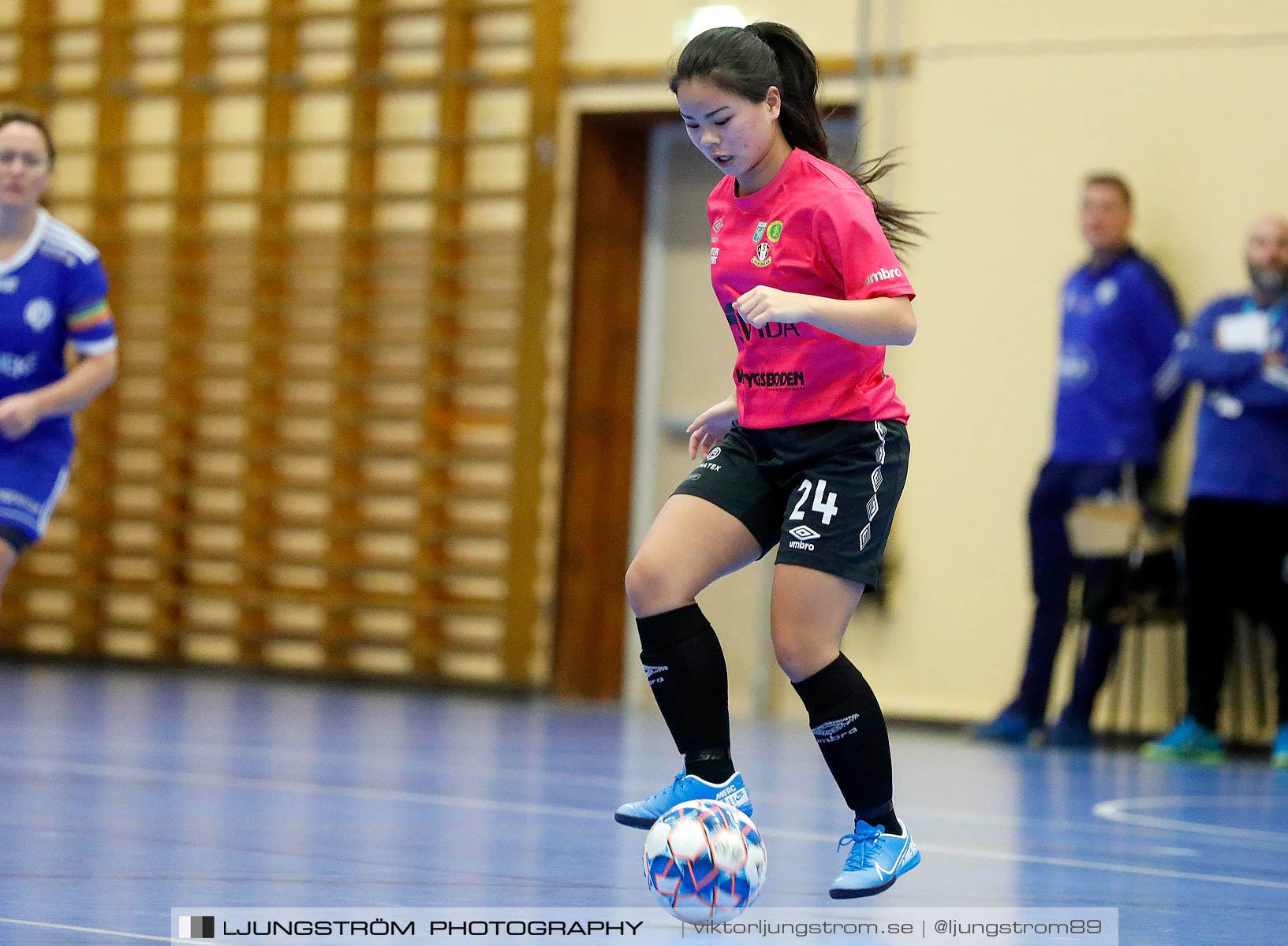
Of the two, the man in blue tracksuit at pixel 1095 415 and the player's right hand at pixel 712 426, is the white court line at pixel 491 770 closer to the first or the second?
the player's right hand at pixel 712 426

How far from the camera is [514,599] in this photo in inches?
389

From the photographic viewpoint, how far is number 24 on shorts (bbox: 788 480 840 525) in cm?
331

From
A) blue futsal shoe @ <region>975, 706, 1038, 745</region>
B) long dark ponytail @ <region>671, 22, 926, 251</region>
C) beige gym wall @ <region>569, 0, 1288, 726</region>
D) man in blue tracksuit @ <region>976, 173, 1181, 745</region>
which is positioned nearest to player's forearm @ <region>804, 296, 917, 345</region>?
long dark ponytail @ <region>671, 22, 926, 251</region>

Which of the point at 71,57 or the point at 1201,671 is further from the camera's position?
the point at 71,57

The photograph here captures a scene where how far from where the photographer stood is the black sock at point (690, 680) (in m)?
3.32

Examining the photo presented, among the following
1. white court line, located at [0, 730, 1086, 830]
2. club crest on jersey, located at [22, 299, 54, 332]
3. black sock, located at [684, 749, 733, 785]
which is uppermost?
club crest on jersey, located at [22, 299, 54, 332]

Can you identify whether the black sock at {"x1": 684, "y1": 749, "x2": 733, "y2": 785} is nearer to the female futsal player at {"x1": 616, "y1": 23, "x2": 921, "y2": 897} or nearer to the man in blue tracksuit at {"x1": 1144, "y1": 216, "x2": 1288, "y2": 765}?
the female futsal player at {"x1": 616, "y1": 23, "x2": 921, "y2": 897}

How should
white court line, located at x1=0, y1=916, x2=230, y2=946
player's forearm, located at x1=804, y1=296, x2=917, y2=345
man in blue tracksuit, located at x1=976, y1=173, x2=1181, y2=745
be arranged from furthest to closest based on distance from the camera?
man in blue tracksuit, located at x1=976, y1=173, x2=1181, y2=745 < player's forearm, located at x1=804, y1=296, x2=917, y2=345 < white court line, located at x1=0, y1=916, x2=230, y2=946

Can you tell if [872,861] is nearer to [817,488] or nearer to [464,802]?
[817,488]

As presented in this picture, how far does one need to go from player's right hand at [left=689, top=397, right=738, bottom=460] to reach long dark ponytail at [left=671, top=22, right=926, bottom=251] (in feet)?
1.50

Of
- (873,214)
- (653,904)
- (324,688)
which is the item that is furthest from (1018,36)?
(653,904)

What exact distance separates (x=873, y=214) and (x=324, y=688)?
7.17m

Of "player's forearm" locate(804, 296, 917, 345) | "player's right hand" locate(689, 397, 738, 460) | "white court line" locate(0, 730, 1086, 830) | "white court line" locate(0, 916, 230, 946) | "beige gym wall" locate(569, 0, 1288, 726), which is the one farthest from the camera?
"beige gym wall" locate(569, 0, 1288, 726)

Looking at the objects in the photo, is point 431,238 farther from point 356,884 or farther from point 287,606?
point 356,884
